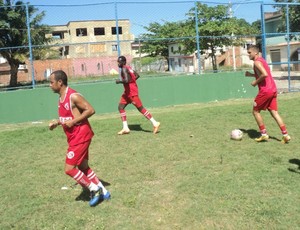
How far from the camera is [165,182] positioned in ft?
17.3

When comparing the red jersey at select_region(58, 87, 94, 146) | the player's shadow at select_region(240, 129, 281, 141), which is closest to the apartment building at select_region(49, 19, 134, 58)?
the player's shadow at select_region(240, 129, 281, 141)

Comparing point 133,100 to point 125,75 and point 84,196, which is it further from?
point 84,196

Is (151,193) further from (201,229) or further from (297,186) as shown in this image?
(297,186)

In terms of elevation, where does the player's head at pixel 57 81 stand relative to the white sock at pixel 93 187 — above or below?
above

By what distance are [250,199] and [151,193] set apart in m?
1.22

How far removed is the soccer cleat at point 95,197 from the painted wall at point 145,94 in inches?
349

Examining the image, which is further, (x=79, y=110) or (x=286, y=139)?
(x=286, y=139)

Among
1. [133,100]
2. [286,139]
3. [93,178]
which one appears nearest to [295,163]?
[286,139]

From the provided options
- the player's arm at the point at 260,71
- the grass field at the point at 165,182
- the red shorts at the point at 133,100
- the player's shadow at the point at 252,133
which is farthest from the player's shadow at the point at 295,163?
the red shorts at the point at 133,100

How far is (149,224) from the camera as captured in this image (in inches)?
156

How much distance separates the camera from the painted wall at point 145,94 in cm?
1286

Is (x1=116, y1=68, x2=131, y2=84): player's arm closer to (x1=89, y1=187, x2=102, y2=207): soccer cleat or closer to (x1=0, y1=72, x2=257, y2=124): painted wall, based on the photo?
(x1=89, y1=187, x2=102, y2=207): soccer cleat

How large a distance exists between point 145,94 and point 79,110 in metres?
9.62

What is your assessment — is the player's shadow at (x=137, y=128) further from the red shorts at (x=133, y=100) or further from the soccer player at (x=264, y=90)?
the soccer player at (x=264, y=90)
